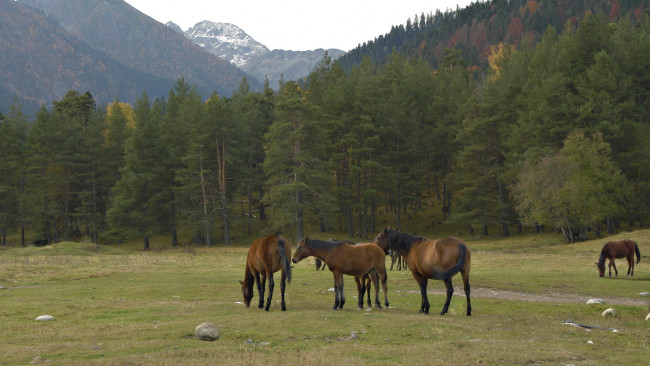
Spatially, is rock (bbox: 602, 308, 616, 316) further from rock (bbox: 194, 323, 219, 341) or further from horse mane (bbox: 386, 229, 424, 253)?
rock (bbox: 194, 323, 219, 341)

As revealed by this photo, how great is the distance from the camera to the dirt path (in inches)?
759

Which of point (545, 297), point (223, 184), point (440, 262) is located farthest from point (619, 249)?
point (223, 184)

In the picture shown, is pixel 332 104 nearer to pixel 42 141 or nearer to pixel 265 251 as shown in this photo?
pixel 42 141

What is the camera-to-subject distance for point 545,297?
67.6 feet

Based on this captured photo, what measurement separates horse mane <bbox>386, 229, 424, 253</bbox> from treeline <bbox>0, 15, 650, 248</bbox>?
3791 cm

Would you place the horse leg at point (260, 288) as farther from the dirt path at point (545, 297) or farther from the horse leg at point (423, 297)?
the dirt path at point (545, 297)

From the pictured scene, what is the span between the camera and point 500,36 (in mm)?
186750

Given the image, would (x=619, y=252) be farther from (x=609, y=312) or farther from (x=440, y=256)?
(x=440, y=256)

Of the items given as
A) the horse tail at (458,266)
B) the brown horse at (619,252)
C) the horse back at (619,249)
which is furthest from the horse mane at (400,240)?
the horse back at (619,249)

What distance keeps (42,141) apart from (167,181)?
20.6 meters

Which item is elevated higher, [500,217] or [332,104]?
[332,104]

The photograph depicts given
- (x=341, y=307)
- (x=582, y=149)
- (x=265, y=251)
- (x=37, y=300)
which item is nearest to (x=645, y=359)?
(x=341, y=307)

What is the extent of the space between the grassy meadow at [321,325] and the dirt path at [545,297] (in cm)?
4

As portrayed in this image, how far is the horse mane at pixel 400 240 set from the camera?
635 inches
